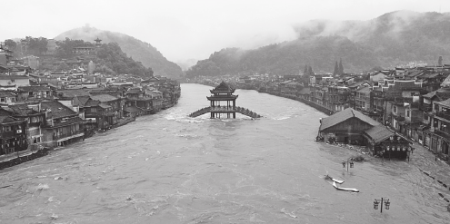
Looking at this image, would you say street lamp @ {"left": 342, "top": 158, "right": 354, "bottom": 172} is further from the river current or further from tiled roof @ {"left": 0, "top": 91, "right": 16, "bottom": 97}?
tiled roof @ {"left": 0, "top": 91, "right": 16, "bottom": 97}

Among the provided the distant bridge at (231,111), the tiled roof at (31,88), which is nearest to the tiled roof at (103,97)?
the tiled roof at (31,88)

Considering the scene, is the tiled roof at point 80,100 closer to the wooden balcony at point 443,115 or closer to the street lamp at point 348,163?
the street lamp at point 348,163

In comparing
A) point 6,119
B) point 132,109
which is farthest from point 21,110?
point 132,109

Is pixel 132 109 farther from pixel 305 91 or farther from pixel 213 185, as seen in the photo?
pixel 305 91

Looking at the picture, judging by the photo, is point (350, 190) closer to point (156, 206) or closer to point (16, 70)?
point (156, 206)

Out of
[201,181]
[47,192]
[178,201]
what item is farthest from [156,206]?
[47,192]

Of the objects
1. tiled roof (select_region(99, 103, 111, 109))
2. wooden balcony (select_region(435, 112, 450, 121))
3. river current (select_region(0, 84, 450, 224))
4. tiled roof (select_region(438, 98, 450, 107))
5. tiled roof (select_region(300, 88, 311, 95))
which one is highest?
tiled roof (select_region(438, 98, 450, 107))

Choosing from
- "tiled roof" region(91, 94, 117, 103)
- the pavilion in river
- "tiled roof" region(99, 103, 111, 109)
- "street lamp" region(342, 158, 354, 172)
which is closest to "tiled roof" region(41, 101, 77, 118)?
"tiled roof" region(99, 103, 111, 109)
